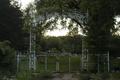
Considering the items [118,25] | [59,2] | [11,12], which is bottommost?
[118,25]

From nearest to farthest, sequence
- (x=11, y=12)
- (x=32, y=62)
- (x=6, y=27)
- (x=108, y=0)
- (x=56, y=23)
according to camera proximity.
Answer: (x=108, y=0), (x=32, y=62), (x=56, y=23), (x=6, y=27), (x=11, y=12)

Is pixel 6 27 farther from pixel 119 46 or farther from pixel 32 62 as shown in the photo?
pixel 119 46

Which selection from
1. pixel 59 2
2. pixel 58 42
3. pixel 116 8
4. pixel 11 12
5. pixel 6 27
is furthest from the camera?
pixel 58 42

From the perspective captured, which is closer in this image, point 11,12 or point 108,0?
point 108,0

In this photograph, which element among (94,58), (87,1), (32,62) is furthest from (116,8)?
(32,62)

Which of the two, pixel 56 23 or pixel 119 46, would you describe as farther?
pixel 56 23

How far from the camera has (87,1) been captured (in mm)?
9531

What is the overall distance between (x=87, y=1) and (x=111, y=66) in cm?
442

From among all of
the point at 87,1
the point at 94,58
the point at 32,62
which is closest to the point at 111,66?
the point at 94,58

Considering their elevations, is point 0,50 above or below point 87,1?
below

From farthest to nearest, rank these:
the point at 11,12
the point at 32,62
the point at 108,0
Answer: the point at 11,12 → the point at 32,62 → the point at 108,0

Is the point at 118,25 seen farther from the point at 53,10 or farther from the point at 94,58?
the point at 53,10

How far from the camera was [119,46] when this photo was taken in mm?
11477

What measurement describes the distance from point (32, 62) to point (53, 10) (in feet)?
12.6
